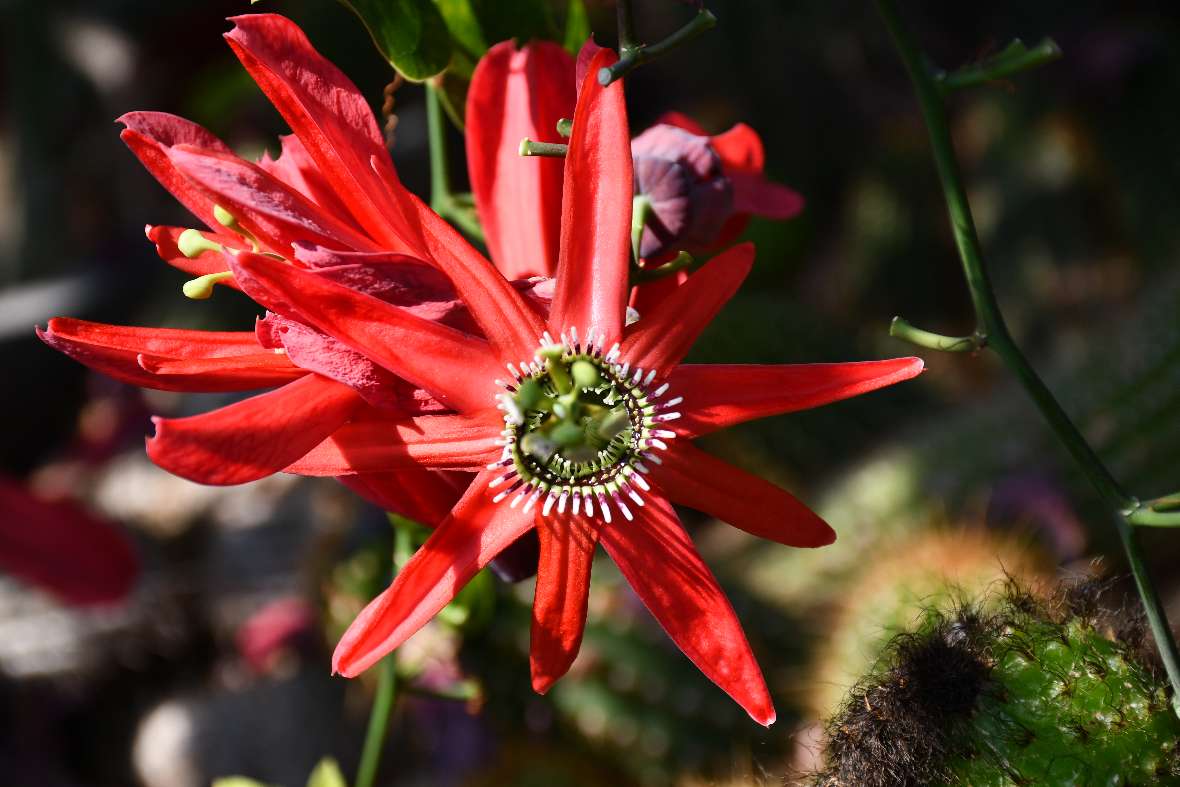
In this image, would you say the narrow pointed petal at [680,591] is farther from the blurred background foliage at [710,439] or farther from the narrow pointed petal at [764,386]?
the blurred background foliage at [710,439]

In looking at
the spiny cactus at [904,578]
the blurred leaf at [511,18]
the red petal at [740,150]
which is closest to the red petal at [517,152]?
the blurred leaf at [511,18]

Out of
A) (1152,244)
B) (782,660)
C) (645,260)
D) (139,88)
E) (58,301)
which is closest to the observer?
(645,260)

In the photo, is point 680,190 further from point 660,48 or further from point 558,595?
point 558,595

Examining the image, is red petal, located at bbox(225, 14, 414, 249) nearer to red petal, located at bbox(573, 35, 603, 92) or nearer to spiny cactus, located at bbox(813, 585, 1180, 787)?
red petal, located at bbox(573, 35, 603, 92)

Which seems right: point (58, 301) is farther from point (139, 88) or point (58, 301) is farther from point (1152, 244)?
point (1152, 244)

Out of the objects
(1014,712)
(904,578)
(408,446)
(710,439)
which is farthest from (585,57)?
(710,439)

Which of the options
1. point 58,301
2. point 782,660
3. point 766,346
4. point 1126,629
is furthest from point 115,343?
point 58,301

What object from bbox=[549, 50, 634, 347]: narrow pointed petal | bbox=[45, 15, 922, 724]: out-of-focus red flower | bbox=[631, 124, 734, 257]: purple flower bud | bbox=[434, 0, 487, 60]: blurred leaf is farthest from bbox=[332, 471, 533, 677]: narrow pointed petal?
bbox=[434, 0, 487, 60]: blurred leaf
